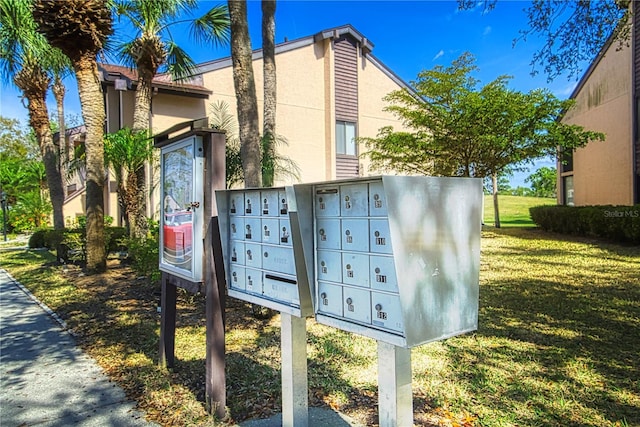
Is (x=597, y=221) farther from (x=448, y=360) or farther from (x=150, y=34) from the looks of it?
(x=150, y=34)

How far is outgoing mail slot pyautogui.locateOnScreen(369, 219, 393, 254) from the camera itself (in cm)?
193

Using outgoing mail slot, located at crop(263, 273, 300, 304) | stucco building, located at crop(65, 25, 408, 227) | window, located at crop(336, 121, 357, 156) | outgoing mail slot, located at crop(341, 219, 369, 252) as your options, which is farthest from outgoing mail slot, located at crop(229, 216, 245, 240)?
window, located at crop(336, 121, 357, 156)

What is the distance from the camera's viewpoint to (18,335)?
17.6 ft

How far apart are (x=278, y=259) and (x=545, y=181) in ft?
161

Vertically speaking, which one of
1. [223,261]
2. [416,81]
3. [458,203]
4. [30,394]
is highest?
[416,81]

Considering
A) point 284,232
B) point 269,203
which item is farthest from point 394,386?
point 269,203

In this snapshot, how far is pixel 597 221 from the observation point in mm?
13664

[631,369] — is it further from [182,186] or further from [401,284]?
[182,186]

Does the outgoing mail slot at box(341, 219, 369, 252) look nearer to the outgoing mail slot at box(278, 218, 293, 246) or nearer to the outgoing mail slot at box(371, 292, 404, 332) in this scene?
the outgoing mail slot at box(371, 292, 404, 332)

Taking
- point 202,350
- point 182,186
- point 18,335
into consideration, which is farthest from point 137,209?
point 182,186

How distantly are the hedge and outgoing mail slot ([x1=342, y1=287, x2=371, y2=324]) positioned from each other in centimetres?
1269

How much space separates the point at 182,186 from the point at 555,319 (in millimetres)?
4718

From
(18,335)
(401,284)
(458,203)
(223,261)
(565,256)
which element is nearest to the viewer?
(401,284)

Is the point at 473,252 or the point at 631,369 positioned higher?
the point at 473,252
